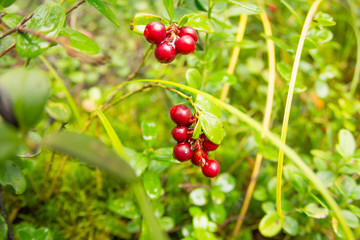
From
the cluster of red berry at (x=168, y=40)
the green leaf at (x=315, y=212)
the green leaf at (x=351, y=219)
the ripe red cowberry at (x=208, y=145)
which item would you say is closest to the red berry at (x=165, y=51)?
the cluster of red berry at (x=168, y=40)

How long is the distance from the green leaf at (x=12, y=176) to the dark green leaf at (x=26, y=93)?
1.39ft

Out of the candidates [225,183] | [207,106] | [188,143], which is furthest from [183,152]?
[225,183]

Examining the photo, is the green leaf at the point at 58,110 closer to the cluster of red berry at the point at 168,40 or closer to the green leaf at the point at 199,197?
the cluster of red berry at the point at 168,40

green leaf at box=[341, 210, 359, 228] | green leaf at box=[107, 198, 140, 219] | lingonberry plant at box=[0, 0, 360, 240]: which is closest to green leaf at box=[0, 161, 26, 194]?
lingonberry plant at box=[0, 0, 360, 240]

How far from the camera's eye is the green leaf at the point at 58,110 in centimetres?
86

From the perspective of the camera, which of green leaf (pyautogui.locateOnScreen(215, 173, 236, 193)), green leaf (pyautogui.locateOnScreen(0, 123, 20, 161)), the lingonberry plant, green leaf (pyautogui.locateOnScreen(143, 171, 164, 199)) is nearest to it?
green leaf (pyautogui.locateOnScreen(0, 123, 20, 161))

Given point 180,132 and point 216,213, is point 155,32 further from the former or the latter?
point 216,213

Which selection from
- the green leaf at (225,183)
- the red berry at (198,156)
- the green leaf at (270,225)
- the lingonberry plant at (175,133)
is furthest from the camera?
the green leaf at (225,183)

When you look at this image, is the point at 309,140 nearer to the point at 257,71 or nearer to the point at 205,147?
the point at 257,71

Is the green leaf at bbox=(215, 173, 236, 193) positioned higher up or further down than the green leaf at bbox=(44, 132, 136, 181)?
further down

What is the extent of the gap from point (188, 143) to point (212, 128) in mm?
80

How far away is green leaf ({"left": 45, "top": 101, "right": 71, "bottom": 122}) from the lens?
2.81 feet

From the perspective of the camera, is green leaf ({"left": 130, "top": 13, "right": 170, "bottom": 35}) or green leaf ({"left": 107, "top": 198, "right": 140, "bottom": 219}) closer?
green leaf ({"left": 130, "top": 13, "right": 170, "bottom": 35})

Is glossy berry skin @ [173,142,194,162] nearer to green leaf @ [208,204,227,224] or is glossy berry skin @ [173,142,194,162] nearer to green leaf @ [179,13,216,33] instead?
green leaf @ [179,13,216,33]
